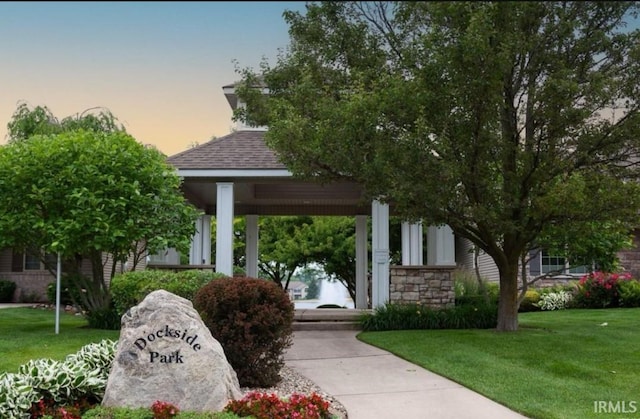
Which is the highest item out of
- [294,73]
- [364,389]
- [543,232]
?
[294,73]

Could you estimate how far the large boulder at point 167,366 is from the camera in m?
5.64

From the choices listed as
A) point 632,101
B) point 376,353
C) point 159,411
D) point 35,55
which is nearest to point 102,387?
point 159,411

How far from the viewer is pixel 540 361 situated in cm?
837

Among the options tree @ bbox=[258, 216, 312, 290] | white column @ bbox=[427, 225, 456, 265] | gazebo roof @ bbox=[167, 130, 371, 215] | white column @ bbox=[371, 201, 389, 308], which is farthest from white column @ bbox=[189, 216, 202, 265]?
tree @ bbox=[258, 216, 312, 290]

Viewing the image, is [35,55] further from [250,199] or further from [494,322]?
[250,199]

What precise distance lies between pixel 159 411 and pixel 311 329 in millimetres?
6958

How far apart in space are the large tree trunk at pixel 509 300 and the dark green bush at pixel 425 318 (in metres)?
0.85

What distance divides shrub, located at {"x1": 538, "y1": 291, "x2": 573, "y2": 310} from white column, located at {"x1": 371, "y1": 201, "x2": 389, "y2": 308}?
6.01 metres

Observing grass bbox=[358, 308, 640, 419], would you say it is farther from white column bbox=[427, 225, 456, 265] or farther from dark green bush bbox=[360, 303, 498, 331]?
white column bbox=[427, 225, 456, 265]

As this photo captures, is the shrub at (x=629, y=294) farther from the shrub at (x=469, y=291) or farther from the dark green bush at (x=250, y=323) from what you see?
the dark green bush at (x=250, y=323)

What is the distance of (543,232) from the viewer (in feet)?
34.8

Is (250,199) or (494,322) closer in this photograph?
(494,322)

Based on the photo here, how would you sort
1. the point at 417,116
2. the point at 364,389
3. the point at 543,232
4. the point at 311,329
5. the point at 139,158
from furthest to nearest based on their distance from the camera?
the point at 311,329 < the point at 139,158 < the point at 543,232 < the point at 417,116 < the point at 364,389

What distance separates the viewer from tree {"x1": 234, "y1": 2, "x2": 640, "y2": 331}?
866 centimetres
